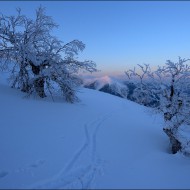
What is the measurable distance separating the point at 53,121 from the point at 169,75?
6153 millimetres

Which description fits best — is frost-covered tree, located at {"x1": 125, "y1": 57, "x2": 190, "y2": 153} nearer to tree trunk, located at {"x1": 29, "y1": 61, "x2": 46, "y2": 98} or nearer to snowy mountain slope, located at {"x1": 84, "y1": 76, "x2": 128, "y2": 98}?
tree trunk, located at {"x1": 29, "y1": 61, "x2": 46, "y2": 98}

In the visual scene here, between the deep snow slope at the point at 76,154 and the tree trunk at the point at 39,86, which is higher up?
the tree trunk at the point at 39,86

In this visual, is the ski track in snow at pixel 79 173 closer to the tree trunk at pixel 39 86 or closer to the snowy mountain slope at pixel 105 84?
the tree trunk at pixel 39 86

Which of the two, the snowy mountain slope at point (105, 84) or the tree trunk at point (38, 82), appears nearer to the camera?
the tree trunk at point (38, 82)

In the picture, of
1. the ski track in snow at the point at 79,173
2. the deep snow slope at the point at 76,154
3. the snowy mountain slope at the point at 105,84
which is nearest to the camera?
the ski track in snow at the point at 79,173

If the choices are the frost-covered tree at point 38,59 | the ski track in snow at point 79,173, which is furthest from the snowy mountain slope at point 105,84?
the ski track in snow at point 79,173

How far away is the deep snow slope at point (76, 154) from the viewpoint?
7.06m

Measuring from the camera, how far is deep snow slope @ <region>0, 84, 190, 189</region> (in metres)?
7.06

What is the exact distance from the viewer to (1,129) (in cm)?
999

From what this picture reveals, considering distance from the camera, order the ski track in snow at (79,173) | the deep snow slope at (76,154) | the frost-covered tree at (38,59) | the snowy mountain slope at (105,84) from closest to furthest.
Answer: the ski track in snow at (79,173), the deep snow slope at (76,154), the frost-covered tree at (38,59), the snowy mountain slope at (105,84)

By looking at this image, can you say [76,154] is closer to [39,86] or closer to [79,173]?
[79,173]

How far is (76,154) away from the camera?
29.0 feet

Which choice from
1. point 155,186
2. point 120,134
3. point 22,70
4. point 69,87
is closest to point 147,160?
point 155,186

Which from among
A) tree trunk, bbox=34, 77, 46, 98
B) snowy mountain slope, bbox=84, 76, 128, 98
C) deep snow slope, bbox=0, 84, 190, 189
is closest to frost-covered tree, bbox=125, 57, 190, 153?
deep snow slope, bbox=0, 84, 190, 189
